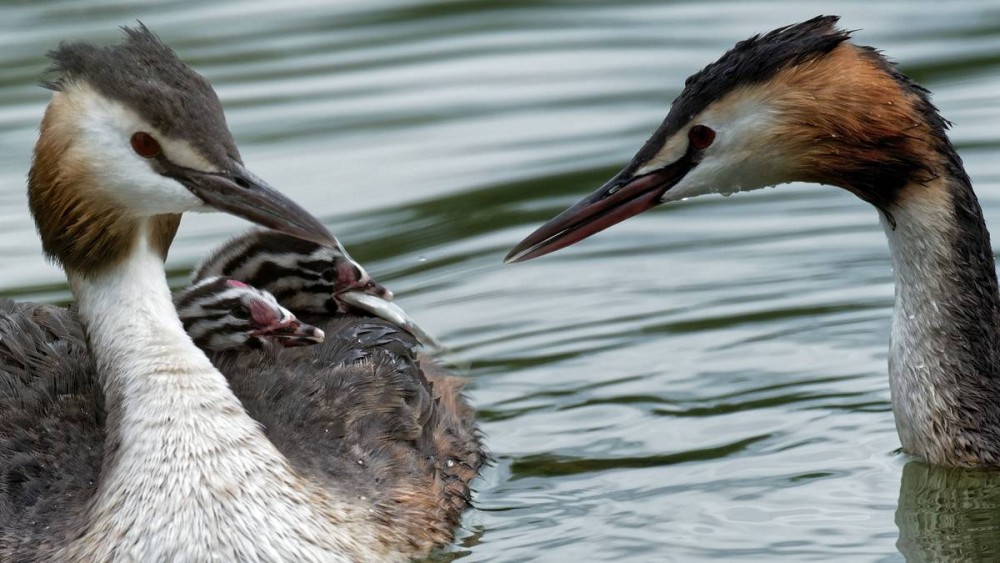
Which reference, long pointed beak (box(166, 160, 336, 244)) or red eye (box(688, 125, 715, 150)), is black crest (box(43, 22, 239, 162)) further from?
red eye (box(688, 125, 715, 150))

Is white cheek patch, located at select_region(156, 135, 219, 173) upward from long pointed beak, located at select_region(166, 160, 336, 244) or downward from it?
upward

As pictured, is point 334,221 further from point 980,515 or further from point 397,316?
point 980,515

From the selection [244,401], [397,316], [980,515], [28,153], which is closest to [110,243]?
[244,401]

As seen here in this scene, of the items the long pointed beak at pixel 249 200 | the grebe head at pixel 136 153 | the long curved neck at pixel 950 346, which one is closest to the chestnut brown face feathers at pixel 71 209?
the grebe head at pixel 136 153

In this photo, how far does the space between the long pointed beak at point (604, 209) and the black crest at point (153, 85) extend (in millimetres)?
1112

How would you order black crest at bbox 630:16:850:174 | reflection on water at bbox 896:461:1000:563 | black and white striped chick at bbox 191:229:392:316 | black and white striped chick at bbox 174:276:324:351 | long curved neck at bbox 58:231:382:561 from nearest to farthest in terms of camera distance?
1. long curved neck at bbox 58:231:382:561
2. reflection on water at bbox 896:461:1000:563
3. black crest at bbox 630:16:850:174
4. black and white striped chick at bbox 174:276:324:351
5. black and white striped chick at bbox 191:229:392:316

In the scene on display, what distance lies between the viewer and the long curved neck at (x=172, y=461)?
19.5ft

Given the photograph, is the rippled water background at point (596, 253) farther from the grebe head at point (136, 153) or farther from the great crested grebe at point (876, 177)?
the grebe head at point (136, 153)

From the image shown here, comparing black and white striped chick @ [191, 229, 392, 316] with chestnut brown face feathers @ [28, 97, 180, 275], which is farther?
black and white striped chick @ [191, 229, 392, 316]

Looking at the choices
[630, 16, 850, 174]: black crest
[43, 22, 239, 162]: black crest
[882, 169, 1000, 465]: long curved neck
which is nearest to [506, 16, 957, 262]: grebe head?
[630, 16, 850, 174]: black crest

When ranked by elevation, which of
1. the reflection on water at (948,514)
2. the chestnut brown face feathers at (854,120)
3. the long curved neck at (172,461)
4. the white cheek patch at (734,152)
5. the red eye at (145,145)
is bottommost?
the long curved neck at (172,461)

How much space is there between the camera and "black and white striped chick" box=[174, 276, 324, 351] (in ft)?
21.7

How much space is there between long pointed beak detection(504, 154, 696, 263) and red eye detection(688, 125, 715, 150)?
111 mm

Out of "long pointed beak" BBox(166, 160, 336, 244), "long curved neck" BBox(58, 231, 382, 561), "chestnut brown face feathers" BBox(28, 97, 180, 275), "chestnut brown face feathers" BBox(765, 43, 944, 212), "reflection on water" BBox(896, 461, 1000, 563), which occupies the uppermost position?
"chestnut brown face feathers" BBox(765, 43, 944, 212)
